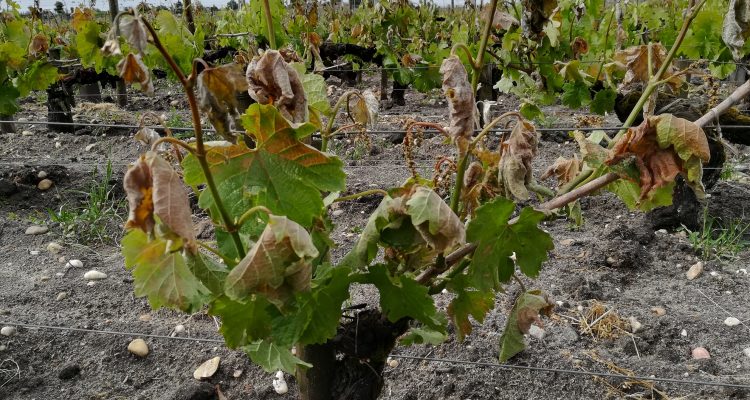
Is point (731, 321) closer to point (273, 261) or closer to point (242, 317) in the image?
point (242, 317)

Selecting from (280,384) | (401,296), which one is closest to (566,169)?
(401,296)

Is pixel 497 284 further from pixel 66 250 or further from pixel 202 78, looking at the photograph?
pixel 66 250

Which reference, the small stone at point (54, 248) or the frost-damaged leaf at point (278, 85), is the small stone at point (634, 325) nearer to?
the frost-damaged leaf at point (278, 85)

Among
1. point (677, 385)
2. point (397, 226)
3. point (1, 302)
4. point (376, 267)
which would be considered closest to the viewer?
point (397, 226)

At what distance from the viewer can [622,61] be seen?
2.17m

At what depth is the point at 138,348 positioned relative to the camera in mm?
2547

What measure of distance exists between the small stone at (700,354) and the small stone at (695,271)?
711mm

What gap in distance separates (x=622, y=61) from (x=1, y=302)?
289 centimetres

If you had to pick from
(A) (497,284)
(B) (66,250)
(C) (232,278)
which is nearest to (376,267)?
(A) (497,284)

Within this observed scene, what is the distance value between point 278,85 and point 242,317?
18.0 inches

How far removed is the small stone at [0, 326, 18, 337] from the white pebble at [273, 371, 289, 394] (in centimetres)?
118

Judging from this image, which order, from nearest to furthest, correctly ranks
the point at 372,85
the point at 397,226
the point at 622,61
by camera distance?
1. the point at 397,226
2. the point at 622,61
3. the point at 372,85

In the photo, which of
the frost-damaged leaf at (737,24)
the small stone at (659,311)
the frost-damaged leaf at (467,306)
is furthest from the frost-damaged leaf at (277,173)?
the small stone at (659,311)

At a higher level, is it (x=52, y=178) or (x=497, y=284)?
(x=497, y=284)
